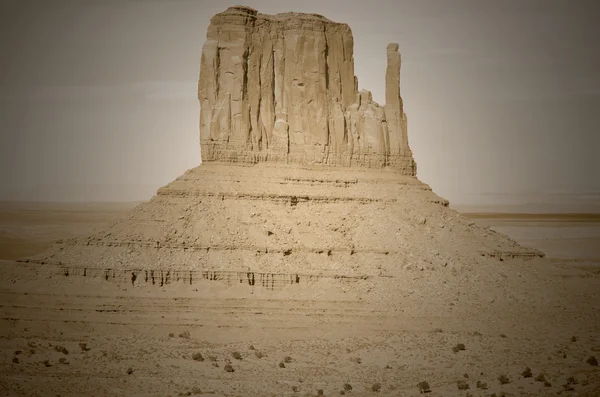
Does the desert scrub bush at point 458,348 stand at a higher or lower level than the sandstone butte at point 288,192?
lower

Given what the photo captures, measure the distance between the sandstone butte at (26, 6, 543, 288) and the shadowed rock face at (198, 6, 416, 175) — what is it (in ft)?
0.22

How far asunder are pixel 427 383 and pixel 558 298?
15250 millimetres

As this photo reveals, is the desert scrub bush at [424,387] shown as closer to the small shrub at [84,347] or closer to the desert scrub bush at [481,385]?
the desert scrub bush at [481,385]

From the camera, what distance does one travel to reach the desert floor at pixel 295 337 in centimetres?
3047

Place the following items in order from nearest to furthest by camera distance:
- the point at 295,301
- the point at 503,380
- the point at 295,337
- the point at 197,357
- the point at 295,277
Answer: the point at 503,380 → the point at 197,357 → the point at 295,337 → the point at 295,301 → the point at 295,277

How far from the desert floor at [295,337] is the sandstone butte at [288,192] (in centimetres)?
151

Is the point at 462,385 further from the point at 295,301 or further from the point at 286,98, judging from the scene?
the point at 286,98

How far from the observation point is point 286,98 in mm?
49812

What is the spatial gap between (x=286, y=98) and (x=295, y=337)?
1767cm

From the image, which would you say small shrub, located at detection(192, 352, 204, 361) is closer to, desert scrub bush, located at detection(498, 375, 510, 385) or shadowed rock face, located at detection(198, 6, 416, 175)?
desert scrub bush, located at detection(498, 375, 510, 385)

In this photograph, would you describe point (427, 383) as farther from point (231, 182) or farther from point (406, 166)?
point (406, 166)

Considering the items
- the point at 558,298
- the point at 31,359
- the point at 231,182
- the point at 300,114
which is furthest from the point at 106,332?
the point at 558,298

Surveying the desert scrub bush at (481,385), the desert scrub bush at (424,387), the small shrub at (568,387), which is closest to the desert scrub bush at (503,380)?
the desert scrub bush at (481,385)

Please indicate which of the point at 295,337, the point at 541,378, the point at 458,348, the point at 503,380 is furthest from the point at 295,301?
the point at 541,378
